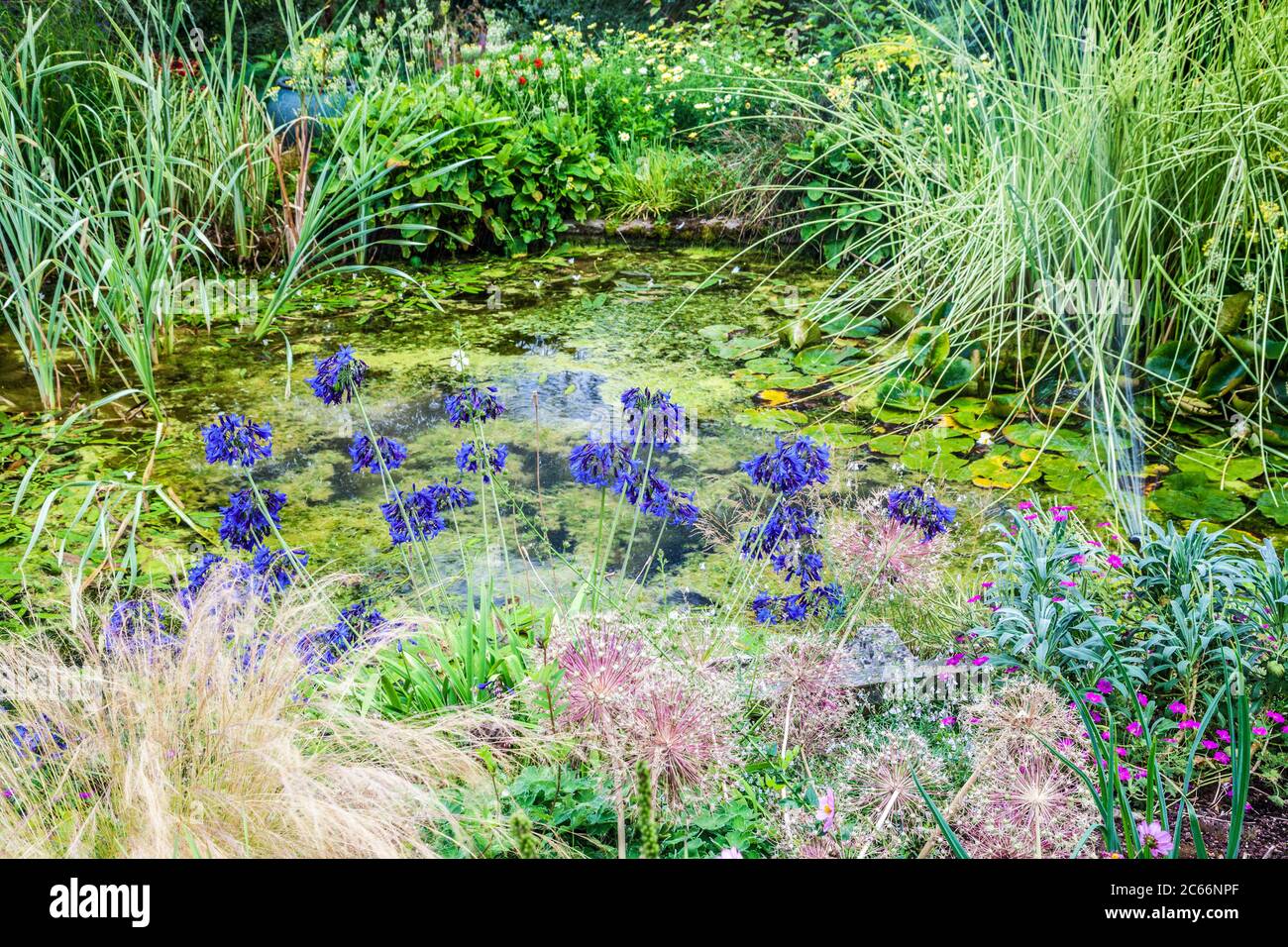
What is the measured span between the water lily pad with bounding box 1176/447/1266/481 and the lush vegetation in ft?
0.09

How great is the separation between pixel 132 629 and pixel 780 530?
132cm

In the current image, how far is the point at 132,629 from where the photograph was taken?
2010 mm

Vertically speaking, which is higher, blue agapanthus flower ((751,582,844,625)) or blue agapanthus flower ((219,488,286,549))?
blue agapanthus flower ((219,488,286,549))

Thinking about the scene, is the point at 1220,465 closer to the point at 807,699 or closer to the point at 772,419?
the point at 772,419

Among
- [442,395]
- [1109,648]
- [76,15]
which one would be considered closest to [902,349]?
[442,395]

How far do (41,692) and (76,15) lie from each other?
5.56 meters

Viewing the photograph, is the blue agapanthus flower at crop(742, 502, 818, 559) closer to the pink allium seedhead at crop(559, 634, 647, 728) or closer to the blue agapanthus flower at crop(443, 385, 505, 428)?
the pink allium seedhead at crop(559, 634, 647, 728)

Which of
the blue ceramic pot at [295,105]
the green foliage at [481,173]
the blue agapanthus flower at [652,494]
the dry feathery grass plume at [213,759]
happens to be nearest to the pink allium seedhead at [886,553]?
the blue agapanthus flower at [652,494]

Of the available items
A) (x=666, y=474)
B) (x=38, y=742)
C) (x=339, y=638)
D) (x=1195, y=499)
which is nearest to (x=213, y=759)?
(x=38, y=742)

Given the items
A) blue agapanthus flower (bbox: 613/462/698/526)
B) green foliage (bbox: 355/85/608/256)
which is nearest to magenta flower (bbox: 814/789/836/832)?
blue agapanthus flower (bbox: 613/462/698/526)

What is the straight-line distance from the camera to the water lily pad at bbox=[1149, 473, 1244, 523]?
272 cm

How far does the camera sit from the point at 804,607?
2098 millimetres

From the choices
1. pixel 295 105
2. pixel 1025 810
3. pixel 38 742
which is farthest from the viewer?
pixel 295 105
